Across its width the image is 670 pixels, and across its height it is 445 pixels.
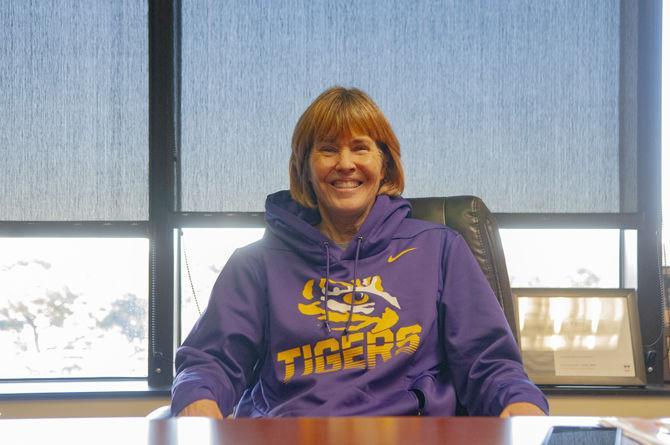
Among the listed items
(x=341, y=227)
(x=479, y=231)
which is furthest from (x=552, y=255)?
(x=341, y=227)

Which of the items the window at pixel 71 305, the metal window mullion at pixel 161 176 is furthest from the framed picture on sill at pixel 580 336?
the window at pixel 71 305

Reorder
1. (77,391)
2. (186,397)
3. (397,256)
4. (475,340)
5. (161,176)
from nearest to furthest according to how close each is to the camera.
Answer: (186,397), (475,340), (397,256), (77,391), (161,176)

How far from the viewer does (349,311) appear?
1.71 m

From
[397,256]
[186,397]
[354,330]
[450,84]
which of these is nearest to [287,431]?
[186,397]

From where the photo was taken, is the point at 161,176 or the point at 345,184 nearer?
the point at 345,184

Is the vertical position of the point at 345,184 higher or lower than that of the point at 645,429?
higher

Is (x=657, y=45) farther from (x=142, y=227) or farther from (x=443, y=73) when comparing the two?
(x=142, y=227)

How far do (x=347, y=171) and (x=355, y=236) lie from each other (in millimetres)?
165

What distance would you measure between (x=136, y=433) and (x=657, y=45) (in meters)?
2.47

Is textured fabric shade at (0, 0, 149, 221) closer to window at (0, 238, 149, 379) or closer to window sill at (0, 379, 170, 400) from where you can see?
window at (0, 238, 149, 379)

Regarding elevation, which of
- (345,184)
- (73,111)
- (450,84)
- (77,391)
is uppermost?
(450,84)

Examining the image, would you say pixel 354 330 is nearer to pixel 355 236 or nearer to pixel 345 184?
pixel 355 236

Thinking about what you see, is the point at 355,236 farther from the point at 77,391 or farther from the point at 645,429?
the point at 77,391

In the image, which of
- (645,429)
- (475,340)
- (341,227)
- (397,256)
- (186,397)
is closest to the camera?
(645,429)
